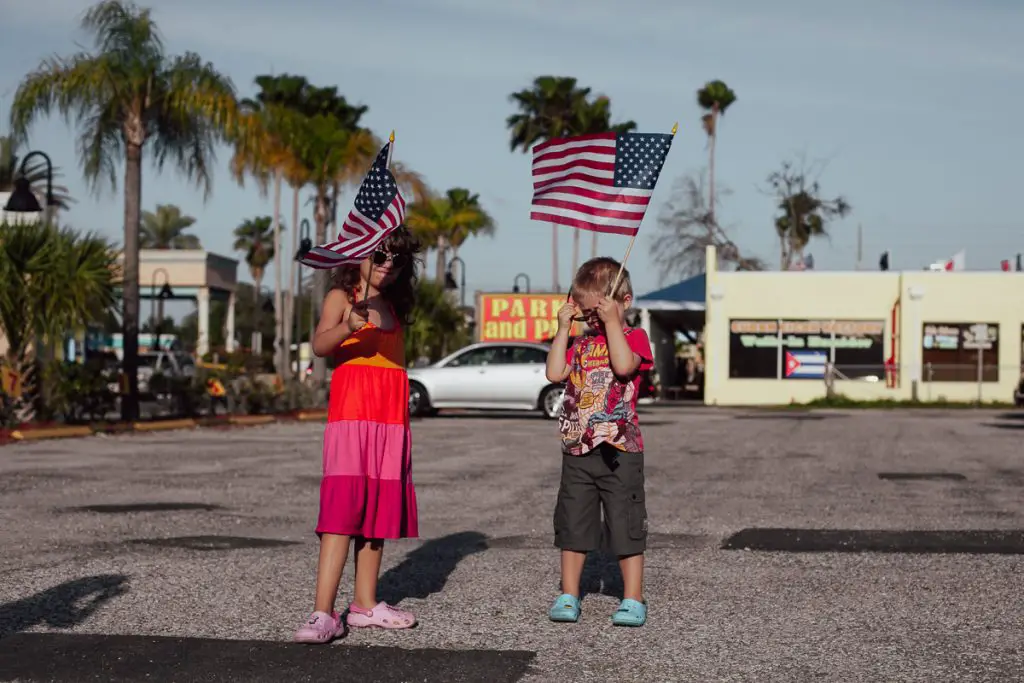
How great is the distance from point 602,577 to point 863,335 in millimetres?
38036

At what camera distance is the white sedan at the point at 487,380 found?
90.6 ft

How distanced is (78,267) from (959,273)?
30087 mm

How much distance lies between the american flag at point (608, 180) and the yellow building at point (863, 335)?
1451 inches

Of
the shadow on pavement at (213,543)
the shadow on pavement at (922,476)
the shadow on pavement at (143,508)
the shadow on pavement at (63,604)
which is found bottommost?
the shadow on pavement at (143,508)

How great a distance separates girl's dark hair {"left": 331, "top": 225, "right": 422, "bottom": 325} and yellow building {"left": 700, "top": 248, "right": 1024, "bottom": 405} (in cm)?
3779

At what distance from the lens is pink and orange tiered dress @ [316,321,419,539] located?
5.93 metres

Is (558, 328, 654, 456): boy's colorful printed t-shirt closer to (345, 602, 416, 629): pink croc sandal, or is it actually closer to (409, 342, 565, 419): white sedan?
(345, 602, 416, 629): pink croc sandal

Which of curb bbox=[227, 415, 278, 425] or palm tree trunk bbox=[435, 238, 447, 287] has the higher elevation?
palm tree trunk bbox=[435, 238, 447, 287]

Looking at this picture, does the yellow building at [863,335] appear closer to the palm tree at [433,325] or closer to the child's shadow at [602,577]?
the palm tree at [433,325]

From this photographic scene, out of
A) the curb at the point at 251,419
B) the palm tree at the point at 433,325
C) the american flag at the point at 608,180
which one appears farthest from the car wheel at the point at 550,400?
the american flag at the point at 608,180

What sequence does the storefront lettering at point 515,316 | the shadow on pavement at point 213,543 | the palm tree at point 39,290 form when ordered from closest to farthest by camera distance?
1. the shadow on pavement at point 213,543
2. the palm tree at point 39,290
3. the storefront lettering at point 515,316

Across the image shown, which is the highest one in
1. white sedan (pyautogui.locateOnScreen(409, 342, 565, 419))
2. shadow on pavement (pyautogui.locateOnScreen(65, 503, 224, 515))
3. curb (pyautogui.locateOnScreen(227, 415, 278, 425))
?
white sedan (pyautogui.locateOnScreen(409, 342, 565, 419))

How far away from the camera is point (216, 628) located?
6.09m

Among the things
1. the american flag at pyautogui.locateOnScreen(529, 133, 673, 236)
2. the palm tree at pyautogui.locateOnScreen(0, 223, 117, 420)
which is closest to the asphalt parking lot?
the american flag at pyautogui.locateOnScreen(529, 133, 673, 236)
